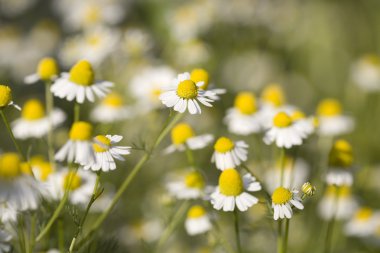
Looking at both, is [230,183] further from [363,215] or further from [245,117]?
[363,215]

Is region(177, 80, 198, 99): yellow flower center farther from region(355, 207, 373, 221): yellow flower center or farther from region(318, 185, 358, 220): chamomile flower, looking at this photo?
region(355, 207, 373, 221): yellow flower center

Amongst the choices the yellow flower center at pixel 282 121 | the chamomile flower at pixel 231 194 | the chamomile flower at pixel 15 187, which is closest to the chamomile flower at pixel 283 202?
the chamomile flower at pixel 231 194

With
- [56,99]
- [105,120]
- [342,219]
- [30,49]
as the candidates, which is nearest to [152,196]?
[105,120]

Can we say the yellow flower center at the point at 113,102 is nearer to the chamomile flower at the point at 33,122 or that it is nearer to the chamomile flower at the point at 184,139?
the chamomile flower at the point at 33,122

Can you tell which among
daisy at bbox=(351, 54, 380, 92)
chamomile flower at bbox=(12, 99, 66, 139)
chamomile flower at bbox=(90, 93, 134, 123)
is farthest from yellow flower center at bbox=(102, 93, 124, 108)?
daisy at bbox=(351, 54, 380, 92)

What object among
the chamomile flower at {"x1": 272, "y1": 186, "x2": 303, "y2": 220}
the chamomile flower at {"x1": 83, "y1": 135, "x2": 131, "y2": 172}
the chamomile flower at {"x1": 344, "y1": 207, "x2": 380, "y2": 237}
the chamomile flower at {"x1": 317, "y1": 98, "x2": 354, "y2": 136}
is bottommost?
the chamomile flower at {"x1": 344, "y1": 207, "x2": 380, "y2": 237}

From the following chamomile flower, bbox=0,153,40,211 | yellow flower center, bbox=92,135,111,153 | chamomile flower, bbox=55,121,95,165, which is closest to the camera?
chamomile flower, bbox=0,153,40,211

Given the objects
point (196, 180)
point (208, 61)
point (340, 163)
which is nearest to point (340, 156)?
point (340, 163)
